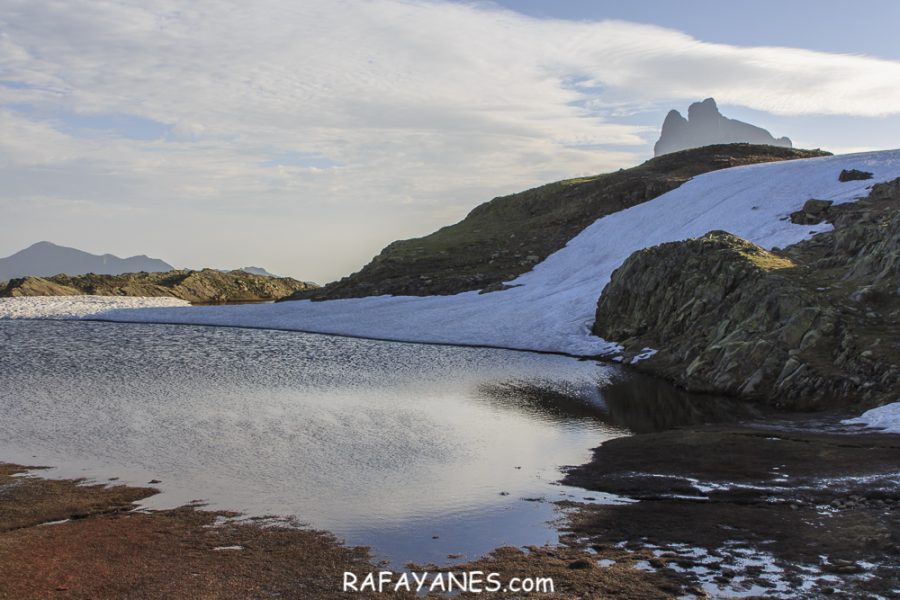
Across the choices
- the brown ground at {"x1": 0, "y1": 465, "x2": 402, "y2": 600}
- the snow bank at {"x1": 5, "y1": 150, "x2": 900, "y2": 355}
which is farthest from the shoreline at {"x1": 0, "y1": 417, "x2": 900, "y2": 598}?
the snow bank at {"x1": 5, "y1": 150, "x2": 900, "y2": 355}

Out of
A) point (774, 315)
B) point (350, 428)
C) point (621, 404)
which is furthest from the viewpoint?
point (774, 315)

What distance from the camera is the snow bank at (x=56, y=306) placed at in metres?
89.0

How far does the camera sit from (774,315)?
40.3 metres

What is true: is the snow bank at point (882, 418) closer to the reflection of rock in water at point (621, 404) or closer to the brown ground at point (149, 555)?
the reflection of rock in water at point (621, 404)

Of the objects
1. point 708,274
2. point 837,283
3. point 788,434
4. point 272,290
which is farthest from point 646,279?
point 272,290

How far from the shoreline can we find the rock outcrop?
1227cm

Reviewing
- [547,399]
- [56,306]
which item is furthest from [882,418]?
[56,306]

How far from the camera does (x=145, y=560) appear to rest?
51.1 ft

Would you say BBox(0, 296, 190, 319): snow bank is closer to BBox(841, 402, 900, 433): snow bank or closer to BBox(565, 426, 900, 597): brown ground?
BBox(565, 426, 900, 597): brown ground

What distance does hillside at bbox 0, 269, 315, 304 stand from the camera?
119875mm

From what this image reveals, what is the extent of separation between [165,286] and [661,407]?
12346 cm

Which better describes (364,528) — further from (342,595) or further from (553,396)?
(553,396)

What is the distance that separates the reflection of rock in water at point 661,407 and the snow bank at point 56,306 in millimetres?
72470

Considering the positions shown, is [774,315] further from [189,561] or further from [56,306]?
[56,306]
